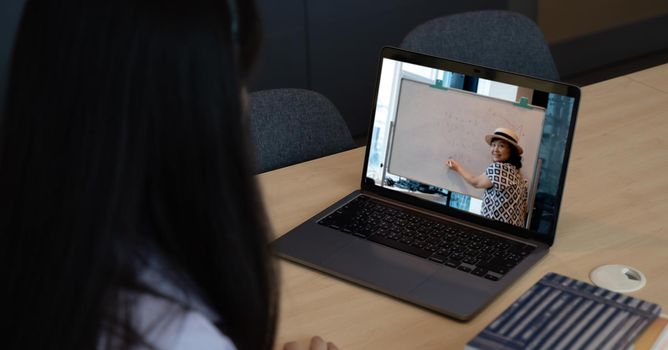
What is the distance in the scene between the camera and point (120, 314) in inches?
30.8

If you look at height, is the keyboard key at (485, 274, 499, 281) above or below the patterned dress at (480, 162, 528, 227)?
below

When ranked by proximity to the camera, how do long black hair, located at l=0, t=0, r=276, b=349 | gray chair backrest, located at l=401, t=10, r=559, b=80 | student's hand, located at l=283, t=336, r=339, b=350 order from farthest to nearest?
gray chair backrest, located at l=401, t=10, r=559, b=80, student's hand, located at l=283, t=336, r=339, b=350, long black hair, located at l=0, t=0, r=276, b=349

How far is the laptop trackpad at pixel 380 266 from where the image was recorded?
1.32m

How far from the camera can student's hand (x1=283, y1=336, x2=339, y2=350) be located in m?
1.17

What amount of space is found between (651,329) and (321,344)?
41 centimetres

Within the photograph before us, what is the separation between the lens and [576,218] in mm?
1510

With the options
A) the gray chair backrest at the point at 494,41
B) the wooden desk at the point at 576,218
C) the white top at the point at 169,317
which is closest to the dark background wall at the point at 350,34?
the gray chair backrest at the point at 494,41

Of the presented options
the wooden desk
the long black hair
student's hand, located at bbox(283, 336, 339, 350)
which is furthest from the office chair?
the long black hair

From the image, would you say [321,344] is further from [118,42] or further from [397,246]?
[118,42]

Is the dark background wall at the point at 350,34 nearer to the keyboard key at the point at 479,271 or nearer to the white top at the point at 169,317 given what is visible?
the keyboard key at the point at 479,271

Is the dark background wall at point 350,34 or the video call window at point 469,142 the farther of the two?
the dark background wall at point 350,34

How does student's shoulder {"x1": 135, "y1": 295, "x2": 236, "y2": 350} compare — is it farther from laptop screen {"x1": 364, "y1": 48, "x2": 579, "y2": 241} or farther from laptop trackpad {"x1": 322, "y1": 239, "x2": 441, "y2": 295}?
laptop screen {"x1": 364, "y1": 48, "x2": 579, "y2": 241}

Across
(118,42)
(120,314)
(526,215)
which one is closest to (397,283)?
(526,215)

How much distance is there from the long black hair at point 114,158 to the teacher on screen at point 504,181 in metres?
0.68
